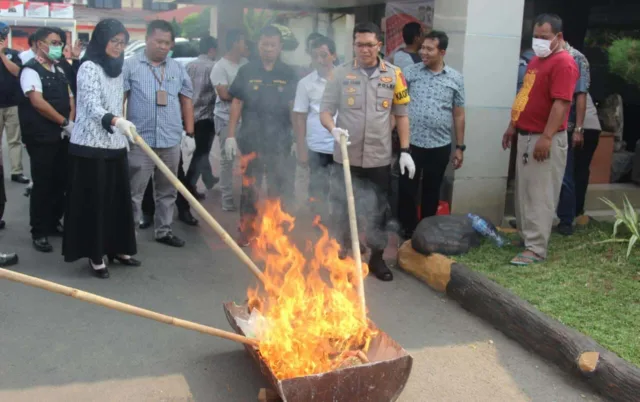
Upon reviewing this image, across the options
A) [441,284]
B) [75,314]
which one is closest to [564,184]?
[441,284]

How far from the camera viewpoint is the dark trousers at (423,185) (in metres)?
6.12

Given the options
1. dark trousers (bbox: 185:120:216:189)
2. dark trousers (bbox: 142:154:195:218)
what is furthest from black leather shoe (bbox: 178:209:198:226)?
dark trousers (bbox: 185:120:216:189)

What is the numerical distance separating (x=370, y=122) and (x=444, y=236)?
1.23 m

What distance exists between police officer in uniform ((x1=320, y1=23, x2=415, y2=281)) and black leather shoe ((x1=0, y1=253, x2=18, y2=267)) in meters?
2.82

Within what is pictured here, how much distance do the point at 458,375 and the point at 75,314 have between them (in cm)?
271

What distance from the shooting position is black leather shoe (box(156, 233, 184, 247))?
20.5 ft

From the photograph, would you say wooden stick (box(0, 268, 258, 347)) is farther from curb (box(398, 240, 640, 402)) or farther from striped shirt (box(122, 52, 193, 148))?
striped shirt (box(122, 52, 193, 148))

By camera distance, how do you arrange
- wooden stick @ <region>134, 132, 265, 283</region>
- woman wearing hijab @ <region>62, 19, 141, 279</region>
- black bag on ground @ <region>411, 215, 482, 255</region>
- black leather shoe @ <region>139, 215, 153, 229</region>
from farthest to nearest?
black leather shoe @ <region>139, 215, 153, 229</region>, black bag on ground @ <region>411, 215, 482, 255</region>, woman wearing hijab @ <region>62, 19, 141, 279</region>, wooden stick @ <region>134, 132, 265, 283</region>

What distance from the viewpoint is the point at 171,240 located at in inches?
247

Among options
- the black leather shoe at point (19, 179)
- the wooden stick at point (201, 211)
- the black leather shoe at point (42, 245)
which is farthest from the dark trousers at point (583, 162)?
the black leather shoe at point (19, 179)

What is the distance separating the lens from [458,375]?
3.94 metres

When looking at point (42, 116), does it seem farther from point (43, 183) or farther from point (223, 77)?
point (223, 77)

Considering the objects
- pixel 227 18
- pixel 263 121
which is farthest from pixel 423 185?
pixel 227 18

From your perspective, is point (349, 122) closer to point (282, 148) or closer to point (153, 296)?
point (282, 148)
